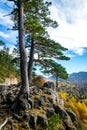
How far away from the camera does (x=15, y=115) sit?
19609mm

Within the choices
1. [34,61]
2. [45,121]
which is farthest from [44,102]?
[34,61]

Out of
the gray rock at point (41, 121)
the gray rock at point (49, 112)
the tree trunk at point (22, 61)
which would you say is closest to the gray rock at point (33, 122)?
the gray rock at point (41, 121)

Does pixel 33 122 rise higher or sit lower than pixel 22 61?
lower

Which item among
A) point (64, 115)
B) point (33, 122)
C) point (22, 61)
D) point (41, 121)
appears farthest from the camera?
point (64, 115)

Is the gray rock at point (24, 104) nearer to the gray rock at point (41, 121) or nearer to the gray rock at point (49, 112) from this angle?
the gray rock at point (41, 121)

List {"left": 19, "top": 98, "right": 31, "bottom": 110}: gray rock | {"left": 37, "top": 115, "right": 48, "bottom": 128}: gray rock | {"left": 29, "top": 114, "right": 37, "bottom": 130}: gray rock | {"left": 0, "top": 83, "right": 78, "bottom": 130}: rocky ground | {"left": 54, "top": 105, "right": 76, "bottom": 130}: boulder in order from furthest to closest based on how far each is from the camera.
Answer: {"left": 54, "top": 105, "right": 76, "bottom": 130}: boulder
{"left": 19, "top": 98, "right": 31, "bottom": 110}: gray rock
{"left": 37, "top": 115, "right": 48, "bottom": 128}: gray rock
{"left": 29, "top": 114, "right": 37, "bottom": 130}: gray rock
{"left": 0, "top": 83, "right": 78, "bottom": 130}: rocky ground

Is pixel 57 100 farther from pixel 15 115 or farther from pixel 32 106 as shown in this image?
pixel 15 115

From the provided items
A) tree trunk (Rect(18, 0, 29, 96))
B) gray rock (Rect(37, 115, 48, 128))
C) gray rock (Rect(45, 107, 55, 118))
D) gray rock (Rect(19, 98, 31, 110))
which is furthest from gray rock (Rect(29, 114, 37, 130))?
tree trunk (Rect(18, 0, 29, 96))

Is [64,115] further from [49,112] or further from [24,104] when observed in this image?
[24,104]

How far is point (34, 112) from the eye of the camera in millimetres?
20375

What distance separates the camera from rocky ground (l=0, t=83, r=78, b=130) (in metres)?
19.0

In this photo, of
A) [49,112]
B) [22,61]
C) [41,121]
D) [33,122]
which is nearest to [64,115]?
[49,112]

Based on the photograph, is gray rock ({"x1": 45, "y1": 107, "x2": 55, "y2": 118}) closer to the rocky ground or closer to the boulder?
the rocky ground

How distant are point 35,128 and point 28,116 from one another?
3.07 ft
